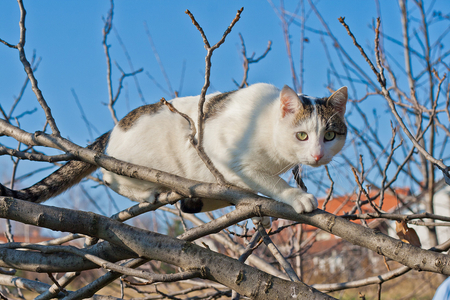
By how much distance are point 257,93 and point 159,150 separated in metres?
0.75

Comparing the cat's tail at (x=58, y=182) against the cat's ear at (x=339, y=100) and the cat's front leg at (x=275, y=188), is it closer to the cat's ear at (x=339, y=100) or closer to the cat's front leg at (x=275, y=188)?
the cat's front leg at (x=275, y=188)

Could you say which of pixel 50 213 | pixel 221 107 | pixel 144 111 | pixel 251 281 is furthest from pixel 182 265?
pixel 144 111

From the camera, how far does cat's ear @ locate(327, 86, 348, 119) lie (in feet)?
7.45

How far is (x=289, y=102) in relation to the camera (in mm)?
2188

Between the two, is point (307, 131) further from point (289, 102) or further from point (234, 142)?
point (234, 142)

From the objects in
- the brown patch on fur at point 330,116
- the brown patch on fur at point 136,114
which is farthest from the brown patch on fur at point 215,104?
the brown patch on fur at point 330,116

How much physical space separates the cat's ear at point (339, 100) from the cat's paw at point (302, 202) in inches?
30.1

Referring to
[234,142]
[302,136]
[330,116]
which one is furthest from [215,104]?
[330,116]

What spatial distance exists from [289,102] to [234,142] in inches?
16.2

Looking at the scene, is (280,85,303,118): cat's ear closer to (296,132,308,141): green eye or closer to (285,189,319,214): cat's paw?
(296,132,308,141): green eye

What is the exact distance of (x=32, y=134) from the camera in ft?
5.93

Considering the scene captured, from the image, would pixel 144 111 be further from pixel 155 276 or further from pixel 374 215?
pixel 374 215

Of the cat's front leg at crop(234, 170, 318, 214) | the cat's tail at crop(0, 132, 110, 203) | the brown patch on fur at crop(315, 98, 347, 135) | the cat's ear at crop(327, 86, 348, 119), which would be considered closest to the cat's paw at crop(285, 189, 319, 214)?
the cat's front leg at crop(234, 170, 318, 214)

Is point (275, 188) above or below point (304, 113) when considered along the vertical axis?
below
